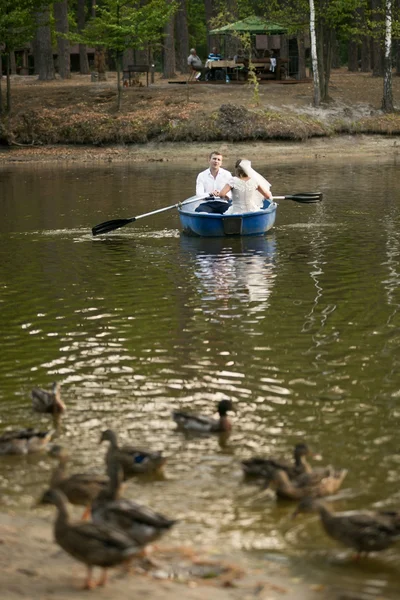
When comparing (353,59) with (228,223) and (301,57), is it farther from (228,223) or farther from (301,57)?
(228,223)

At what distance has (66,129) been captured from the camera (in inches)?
1828

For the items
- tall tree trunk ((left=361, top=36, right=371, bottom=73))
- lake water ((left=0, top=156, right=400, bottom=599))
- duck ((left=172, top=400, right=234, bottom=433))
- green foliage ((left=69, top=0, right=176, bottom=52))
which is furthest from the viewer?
Result: tall tree trunk ((left=361, top=36, right=371, bottom=73))

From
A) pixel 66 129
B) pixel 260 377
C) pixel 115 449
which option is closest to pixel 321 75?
pixel 66 129

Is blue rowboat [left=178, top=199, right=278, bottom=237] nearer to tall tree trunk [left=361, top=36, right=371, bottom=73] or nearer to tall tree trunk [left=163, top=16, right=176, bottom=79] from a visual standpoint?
tall tree trunk [left=163, top=16, right=176, bottom=79]

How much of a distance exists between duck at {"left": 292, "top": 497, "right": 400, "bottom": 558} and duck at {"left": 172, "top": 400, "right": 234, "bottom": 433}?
2.59m

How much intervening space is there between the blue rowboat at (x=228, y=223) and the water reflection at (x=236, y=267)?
149mm

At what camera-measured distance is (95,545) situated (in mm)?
6848

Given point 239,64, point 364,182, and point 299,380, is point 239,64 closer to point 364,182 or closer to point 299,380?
point 364,182

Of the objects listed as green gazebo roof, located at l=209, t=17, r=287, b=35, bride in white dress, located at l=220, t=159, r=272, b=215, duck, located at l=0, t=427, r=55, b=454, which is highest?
green gazebo roof, located at l=209, t=17, r=287, b=35

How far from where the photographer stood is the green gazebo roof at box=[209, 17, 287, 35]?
5069cm

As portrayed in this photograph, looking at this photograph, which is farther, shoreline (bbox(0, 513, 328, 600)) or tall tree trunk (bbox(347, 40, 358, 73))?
tall tree trunk (bbox(347, 40, 358, 73))

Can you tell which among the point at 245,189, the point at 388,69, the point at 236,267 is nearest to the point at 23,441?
the point at 236,267

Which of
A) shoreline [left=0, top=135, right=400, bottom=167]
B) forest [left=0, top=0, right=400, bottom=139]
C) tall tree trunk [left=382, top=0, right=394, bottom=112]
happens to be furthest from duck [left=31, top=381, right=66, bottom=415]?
tall tree trunk [left=382, top=0, right=394, bottom=112]

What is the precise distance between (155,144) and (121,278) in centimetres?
2758
